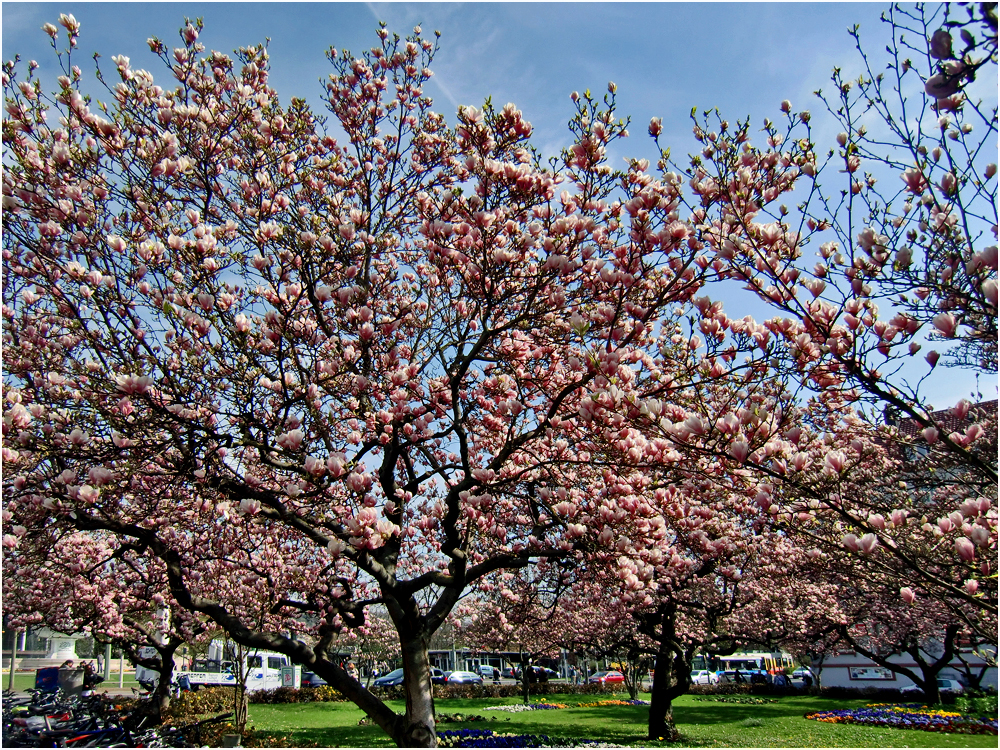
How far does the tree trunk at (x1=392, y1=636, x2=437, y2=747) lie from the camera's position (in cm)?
612

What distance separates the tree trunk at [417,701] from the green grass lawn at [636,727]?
8331 millimetres

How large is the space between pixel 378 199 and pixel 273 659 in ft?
131

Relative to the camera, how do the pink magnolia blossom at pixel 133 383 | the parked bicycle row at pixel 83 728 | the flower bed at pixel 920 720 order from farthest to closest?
1. the flower bed at pixel 920 720
2. the parked bicycle row at pixel 83 728
3. the pink magnolia blossom at pixel 133 383

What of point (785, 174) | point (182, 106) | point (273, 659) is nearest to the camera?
point (785, 174)

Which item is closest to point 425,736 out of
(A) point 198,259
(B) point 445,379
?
(B) point 445,379

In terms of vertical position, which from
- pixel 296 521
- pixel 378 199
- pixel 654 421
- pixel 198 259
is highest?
pixel 378 199

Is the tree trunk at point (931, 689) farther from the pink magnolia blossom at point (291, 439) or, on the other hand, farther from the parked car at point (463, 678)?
the pink magnolia blossom at point (291, 439)

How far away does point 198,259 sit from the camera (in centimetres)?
493

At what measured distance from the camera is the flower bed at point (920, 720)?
14719 mm

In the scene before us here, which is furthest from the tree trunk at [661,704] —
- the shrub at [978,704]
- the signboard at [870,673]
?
the signboard at [870,673]

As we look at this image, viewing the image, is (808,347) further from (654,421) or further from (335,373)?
(335,373)

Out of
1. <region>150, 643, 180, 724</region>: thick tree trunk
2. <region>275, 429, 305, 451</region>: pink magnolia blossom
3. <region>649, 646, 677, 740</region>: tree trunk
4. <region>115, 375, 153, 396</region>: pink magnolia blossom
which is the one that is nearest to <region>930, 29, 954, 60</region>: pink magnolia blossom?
<region>275, 429, 305, 451</region>: pink magnolia blossom

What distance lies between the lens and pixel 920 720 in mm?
16344

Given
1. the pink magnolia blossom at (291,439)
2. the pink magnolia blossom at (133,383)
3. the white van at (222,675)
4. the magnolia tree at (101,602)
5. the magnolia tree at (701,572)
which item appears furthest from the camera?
the white van at (222,675)
